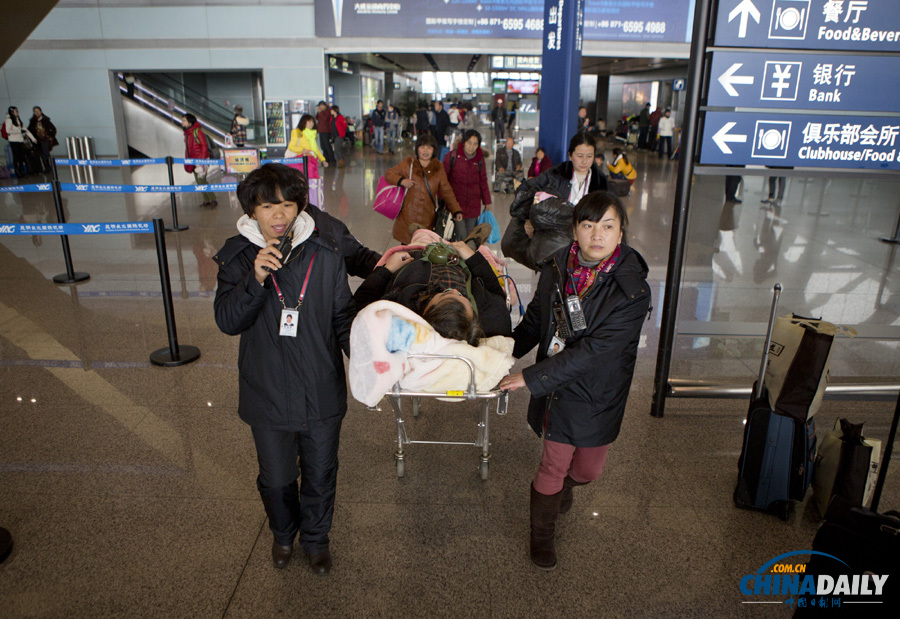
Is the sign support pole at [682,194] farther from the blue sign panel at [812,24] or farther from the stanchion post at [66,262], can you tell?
the stanchion post at [66,262]

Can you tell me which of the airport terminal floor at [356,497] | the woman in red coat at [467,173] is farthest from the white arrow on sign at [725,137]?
the woman in red coat at [467,173]

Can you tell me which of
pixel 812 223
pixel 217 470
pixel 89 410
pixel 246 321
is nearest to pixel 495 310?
pixel 246 321

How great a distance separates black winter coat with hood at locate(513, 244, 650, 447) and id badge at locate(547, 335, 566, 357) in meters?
0.03

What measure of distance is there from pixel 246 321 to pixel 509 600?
1603 mm

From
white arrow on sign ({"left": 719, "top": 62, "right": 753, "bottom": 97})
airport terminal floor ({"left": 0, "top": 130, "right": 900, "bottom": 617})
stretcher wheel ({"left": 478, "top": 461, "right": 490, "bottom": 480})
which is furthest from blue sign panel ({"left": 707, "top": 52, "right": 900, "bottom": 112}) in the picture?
stretcher wheel ({"left": 478, "top": 461, "right": 490, "bottom": 480})

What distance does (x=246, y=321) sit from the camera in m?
2.38

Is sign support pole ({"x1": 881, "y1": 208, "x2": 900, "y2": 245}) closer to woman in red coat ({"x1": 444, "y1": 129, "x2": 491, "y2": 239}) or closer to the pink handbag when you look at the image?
woman in red coat ({"x1": 444, "y1": 129, "x2": 491, "y2": 239})

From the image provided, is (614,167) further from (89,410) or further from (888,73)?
(89,410)

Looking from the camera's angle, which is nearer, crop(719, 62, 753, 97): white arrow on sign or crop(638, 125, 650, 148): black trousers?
crop(719, 62, 753, 97): white arrow on sign

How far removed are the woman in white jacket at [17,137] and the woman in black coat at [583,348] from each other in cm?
1663

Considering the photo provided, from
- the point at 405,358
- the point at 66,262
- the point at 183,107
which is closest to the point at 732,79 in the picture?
the point at 405,358

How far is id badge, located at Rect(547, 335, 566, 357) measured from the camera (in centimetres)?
271

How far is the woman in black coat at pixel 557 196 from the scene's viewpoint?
474 centimetres

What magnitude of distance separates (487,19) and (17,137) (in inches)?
512
